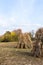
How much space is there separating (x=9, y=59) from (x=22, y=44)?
5955 mm

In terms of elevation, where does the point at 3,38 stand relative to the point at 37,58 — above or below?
above

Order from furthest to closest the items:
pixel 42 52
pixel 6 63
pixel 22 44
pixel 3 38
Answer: pixel 3 38, pixel 22 44, pixel 42 52, pixel 6 63

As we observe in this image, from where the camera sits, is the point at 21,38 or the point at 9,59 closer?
the point at 9,59

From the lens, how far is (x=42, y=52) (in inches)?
412

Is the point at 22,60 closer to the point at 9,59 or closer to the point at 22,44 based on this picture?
the point at 9,59

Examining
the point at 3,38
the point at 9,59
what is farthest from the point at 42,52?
the point at 3,38

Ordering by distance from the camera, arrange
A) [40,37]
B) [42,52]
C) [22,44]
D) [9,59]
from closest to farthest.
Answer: [9,59], [42,52], [40,37], [22,44]

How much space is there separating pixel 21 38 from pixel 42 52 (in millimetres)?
5844

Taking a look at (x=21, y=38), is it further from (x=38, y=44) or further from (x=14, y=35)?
(x=14, y=35)

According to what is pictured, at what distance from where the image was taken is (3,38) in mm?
26062

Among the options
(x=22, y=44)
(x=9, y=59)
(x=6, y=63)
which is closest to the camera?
(x=6, y=63)

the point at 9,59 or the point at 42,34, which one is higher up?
the point at 42,34

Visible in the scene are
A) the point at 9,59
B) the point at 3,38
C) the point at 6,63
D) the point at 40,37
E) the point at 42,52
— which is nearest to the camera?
the point at 6,63

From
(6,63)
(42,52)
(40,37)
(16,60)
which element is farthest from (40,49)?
(6,63)
